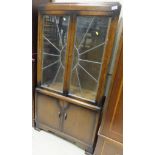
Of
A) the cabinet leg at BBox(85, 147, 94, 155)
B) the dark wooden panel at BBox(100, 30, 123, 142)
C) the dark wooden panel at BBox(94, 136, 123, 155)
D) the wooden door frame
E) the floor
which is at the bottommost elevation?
the floor

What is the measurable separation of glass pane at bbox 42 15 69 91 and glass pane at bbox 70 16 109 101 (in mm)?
150

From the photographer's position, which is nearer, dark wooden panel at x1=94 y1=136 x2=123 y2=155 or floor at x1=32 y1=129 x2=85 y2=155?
dark wooden panel at x1=94 y1=136 x2=123 y2=155

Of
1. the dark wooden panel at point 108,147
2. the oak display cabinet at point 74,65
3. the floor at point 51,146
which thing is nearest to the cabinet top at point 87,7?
the oak display cabinet at point 74,65

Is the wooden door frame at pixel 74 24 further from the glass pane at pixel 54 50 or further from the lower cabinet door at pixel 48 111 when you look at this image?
the lower cabinet door at pixel 48 111

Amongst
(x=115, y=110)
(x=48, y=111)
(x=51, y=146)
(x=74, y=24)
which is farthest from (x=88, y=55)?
(x=51, y=146)

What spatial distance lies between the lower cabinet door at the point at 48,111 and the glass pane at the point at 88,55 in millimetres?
297

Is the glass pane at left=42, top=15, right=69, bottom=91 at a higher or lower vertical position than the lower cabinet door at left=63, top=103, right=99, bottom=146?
higher

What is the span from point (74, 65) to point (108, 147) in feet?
2.78

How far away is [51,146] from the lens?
6.13ft

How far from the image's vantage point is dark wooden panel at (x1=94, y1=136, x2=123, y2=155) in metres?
1.31

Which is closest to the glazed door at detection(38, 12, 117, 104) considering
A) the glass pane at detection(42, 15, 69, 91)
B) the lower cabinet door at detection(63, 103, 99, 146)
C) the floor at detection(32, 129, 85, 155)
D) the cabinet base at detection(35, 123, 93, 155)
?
the glass pane at detection(42, 15, 69, 91)

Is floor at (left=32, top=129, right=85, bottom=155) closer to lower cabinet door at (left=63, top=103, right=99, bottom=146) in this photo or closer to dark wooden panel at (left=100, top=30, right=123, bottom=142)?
lower cabinet door at (left=63, top=103, right=99, bottom=146)
